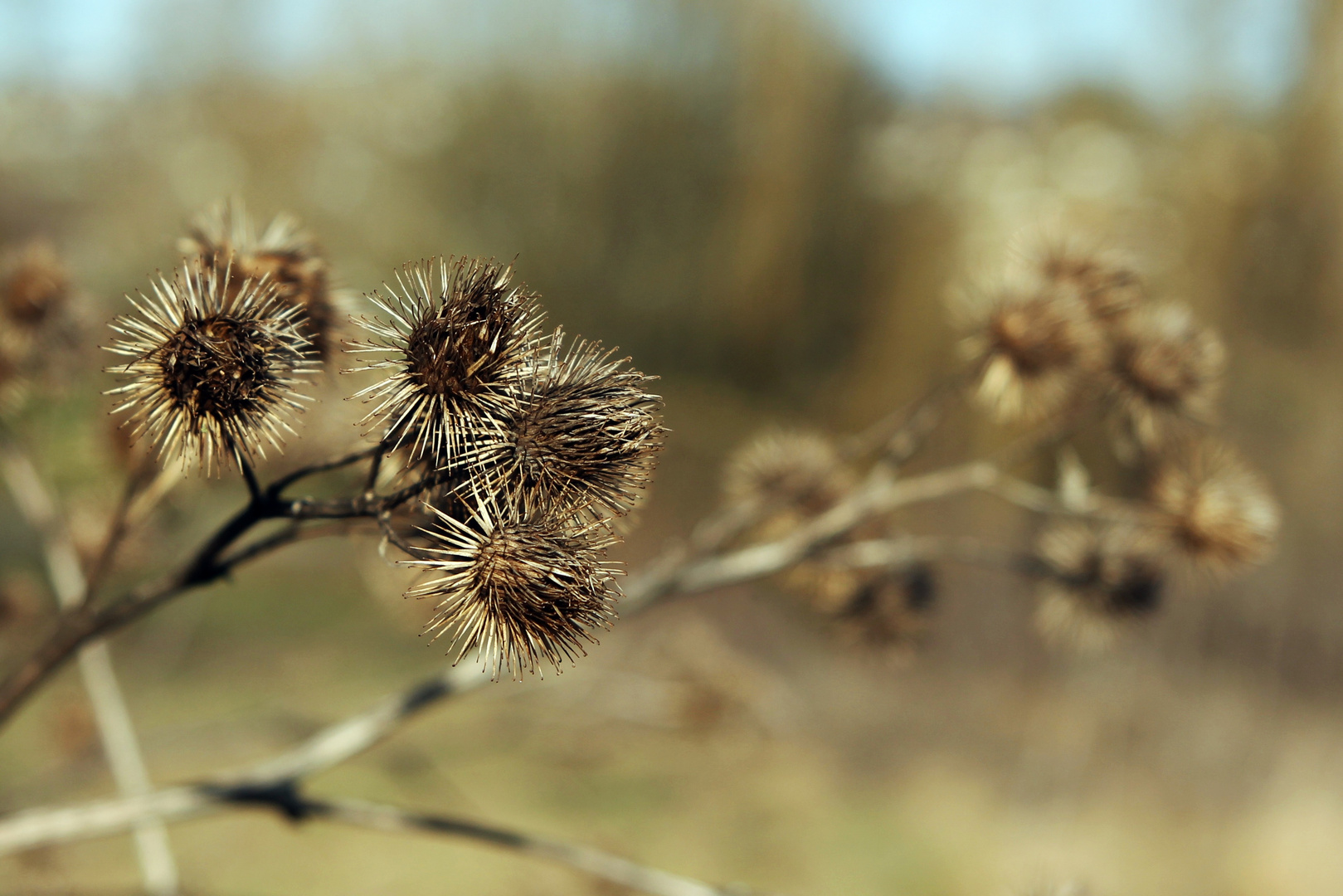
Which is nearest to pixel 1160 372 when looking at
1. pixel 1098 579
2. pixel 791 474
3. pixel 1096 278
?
pixel 1096 278

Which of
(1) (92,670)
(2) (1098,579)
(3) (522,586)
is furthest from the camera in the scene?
(1) (92,670)

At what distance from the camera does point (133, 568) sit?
167 centimetres

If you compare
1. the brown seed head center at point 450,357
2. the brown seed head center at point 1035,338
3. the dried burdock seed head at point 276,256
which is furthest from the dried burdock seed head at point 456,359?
the brown seed head center at point 1035,338

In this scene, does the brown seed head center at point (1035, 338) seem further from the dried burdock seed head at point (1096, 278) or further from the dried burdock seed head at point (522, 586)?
the dried burdock seed head at point (522, 586)

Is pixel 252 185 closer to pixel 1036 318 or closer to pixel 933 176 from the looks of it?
pixel 933 176

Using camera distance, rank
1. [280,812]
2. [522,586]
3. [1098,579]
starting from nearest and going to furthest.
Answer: [522,586], [280,812], [1098,579]

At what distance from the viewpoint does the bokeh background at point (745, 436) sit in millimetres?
3283

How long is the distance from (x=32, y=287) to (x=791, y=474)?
3.53ft

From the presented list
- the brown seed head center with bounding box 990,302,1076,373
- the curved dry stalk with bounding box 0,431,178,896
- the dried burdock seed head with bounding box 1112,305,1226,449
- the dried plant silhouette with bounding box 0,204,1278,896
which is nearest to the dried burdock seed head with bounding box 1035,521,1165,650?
the dried plant silhouette with bounding box 0,204,1278,896

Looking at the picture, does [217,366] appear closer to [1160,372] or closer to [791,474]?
[791,474]

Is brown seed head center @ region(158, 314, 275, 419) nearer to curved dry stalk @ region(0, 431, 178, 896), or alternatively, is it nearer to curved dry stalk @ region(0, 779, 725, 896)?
curved dry stalk @ region(0, 779, 725, 896)

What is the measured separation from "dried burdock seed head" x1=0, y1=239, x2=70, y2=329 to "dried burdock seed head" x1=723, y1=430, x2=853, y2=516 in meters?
0.98

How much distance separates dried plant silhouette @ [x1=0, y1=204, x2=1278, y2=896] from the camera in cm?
60

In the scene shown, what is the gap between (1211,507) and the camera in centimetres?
114
